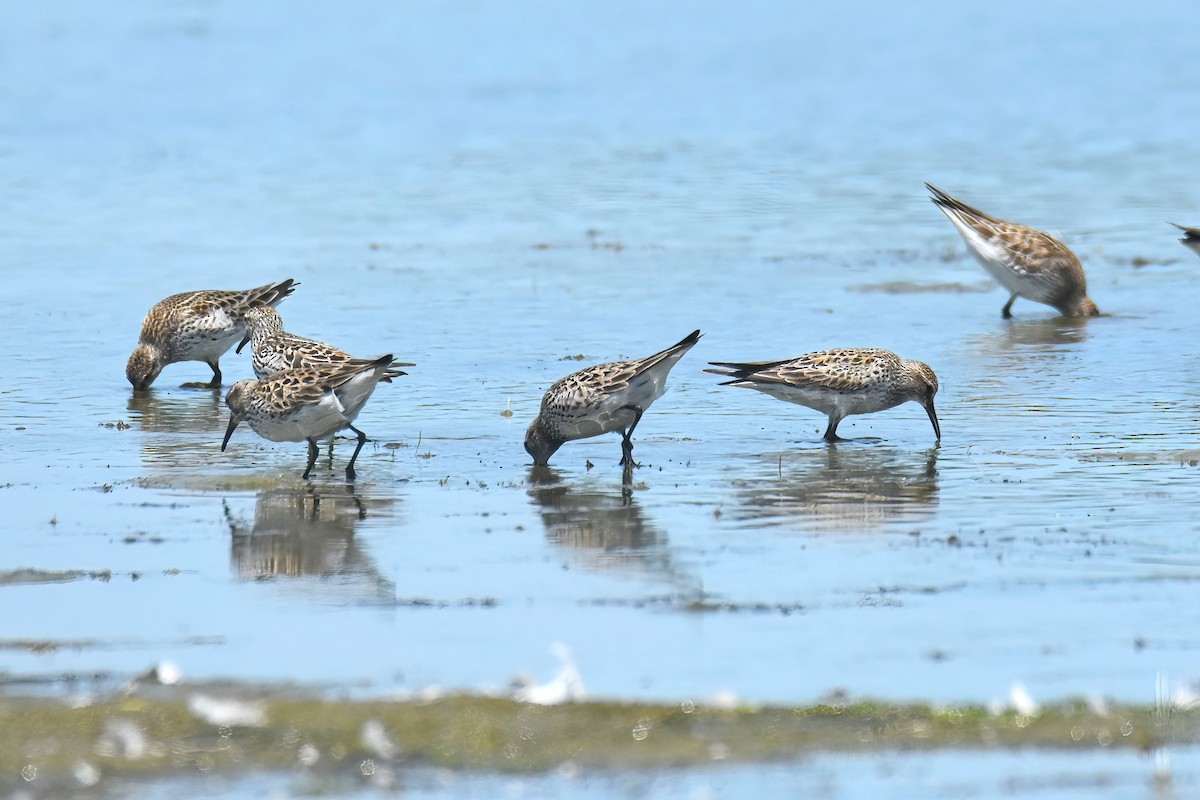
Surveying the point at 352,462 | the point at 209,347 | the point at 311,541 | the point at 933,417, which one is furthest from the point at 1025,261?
the point at 311,541

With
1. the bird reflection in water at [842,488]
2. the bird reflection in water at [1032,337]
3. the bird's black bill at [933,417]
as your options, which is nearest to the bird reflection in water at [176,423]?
the bird reflection in water at [842,488]

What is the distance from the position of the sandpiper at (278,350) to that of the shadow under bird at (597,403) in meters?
0.97

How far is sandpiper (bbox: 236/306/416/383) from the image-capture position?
45.2ft

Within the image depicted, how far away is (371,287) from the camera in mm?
20750

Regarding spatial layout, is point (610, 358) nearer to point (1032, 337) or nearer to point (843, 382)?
point (843, 382)

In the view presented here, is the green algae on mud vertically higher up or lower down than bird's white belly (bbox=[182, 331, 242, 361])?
higher up

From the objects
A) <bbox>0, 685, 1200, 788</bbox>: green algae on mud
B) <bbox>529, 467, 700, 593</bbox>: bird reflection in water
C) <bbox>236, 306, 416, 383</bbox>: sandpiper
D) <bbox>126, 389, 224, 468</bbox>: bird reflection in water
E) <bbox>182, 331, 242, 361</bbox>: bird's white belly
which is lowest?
<bbox>126, 389, 224, 468</bbox>: bird reflection in water

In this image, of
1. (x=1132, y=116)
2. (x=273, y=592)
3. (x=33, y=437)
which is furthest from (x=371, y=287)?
(x=1132, y=116)

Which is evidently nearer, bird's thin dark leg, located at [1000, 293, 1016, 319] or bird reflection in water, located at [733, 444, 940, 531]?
bird reflection in water, located at [733, 444, 940, 531]

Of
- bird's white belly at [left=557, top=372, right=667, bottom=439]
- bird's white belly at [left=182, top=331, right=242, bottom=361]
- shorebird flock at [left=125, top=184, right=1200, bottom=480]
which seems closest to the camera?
shorebird flock at [left=125, top=184, right=1200, bottom=480]

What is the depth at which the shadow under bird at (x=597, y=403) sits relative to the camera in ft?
42.2

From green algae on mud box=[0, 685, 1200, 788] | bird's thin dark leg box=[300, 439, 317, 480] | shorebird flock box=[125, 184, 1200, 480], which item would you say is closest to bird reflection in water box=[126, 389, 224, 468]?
shorebird flock box=[125, 184, 1200, 480]

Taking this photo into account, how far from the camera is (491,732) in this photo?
24.3 feet

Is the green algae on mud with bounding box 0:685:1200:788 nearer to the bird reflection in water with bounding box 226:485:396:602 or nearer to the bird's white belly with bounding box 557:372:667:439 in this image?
the bird reflection in water with bounding box 226:485:396:602
